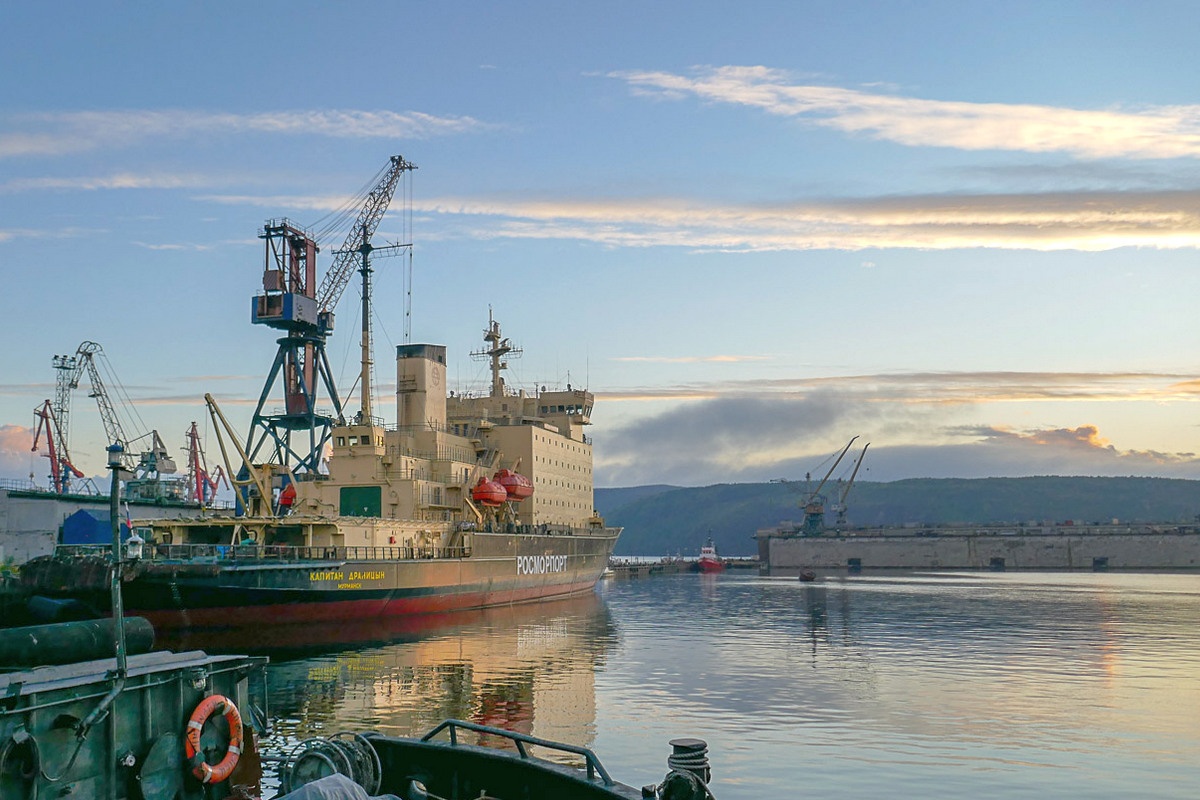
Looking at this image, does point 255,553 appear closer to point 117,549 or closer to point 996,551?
point 117,549

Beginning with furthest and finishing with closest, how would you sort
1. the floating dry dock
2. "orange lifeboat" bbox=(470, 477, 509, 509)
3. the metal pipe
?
1. the floating dry dock
2. "orange lifeboat" bbox=(470, 477, 509, 509)
3. the metal pipe

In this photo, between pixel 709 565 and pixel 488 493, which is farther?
pixel 709 565

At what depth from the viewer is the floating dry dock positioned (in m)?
146

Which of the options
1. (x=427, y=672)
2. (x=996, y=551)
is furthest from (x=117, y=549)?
(x=996, y=551)

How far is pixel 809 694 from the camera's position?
29672 mm

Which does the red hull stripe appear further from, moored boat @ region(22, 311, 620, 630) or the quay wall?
the quay wall

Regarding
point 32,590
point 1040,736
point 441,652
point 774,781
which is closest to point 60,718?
point 774,781

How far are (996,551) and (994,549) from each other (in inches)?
16.6

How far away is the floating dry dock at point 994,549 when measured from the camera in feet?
479

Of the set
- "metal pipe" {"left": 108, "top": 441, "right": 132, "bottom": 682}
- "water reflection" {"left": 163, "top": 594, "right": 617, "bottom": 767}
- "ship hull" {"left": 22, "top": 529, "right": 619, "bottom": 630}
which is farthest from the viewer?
"ship hull" {"left": 22, "top": 529, "right": 619, "bottom": 630}

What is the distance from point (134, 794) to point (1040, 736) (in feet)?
65.2

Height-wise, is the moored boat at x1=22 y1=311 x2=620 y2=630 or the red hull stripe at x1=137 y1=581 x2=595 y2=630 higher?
the moored boat at x1=22 y1=311 x2=620 y2=630

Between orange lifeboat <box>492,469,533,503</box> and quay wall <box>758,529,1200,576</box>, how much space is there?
89532 mm

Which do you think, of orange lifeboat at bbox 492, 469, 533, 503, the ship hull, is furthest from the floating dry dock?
the ship hull
